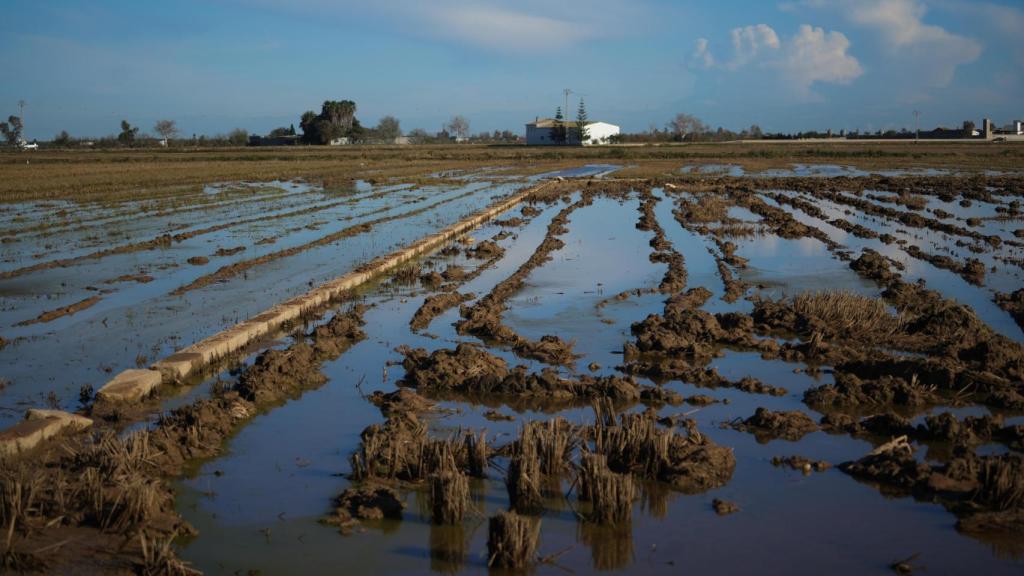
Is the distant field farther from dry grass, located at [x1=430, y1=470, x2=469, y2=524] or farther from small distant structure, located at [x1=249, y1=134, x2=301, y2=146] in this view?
small distant structure, located at [x1=249, y1=134, x2=301, y2=146]

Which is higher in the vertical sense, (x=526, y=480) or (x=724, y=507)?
(x=526, y=480)

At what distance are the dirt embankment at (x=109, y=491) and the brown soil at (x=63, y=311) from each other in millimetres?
3819

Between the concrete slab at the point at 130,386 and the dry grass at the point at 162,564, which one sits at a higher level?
the concrete slab at the point at 130,386

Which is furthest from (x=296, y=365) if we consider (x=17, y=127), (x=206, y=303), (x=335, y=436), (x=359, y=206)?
(x=17, y=127)

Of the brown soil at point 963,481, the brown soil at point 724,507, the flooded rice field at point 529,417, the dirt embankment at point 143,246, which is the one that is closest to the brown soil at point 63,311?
the flooded rice field at point 529,417

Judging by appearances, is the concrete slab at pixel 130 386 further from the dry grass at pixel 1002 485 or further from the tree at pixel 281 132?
the tree at pixel 281 132

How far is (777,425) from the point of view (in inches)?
257

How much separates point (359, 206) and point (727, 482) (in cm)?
1989

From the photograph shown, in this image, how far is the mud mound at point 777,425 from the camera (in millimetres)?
6438

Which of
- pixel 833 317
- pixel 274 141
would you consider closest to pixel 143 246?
pixel 833 317

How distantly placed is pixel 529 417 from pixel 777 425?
1.78 metres

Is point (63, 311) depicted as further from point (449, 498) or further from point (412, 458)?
point (449, 498)

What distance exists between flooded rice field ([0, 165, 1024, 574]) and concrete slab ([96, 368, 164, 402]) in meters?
0.13

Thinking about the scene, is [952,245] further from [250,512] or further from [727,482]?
[250,512]
